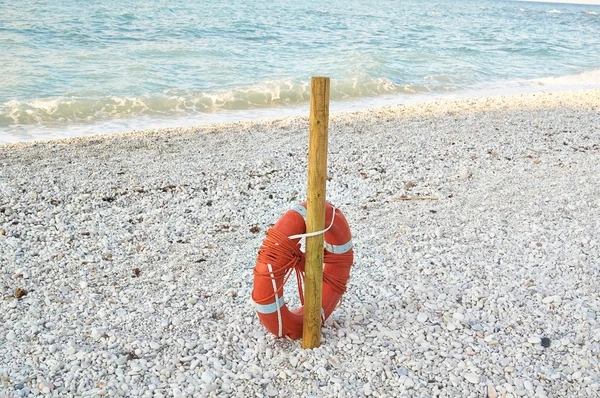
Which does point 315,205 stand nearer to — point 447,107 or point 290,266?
point 290,266

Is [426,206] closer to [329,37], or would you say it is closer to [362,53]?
[362,53]

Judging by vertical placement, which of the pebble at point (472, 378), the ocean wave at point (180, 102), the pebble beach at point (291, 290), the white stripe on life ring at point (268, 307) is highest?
the white stripe on life ring at point (268, 307)

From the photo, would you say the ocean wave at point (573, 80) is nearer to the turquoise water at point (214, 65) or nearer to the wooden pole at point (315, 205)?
the turquoise water at point (214, 65)

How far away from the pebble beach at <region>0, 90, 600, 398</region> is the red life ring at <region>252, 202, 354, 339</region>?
0.50 ft

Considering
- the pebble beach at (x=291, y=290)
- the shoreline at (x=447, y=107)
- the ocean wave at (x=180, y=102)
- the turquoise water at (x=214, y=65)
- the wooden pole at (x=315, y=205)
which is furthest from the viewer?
the turquoise water at (x=214, y=65)

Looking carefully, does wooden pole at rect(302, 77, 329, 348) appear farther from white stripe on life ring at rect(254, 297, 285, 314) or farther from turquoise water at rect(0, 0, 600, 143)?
turquoise water at rect(0, 0, 600, 143)

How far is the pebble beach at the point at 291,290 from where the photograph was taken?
2.65m

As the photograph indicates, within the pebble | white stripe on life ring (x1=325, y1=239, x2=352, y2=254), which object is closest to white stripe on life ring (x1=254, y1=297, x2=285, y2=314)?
white stripe on life ring (x1=325, y1=239, x2=352, y2=254)

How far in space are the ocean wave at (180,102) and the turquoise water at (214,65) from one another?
22 mm

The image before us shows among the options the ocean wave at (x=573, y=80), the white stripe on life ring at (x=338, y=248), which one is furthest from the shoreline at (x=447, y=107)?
the white stripe on life ring at (x=338, y=248)

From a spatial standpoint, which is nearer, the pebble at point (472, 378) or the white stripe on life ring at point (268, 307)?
the pebble at point (472, 378)

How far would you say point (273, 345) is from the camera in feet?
9.48

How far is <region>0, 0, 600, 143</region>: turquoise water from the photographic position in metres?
9.50

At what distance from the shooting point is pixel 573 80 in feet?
45.5
